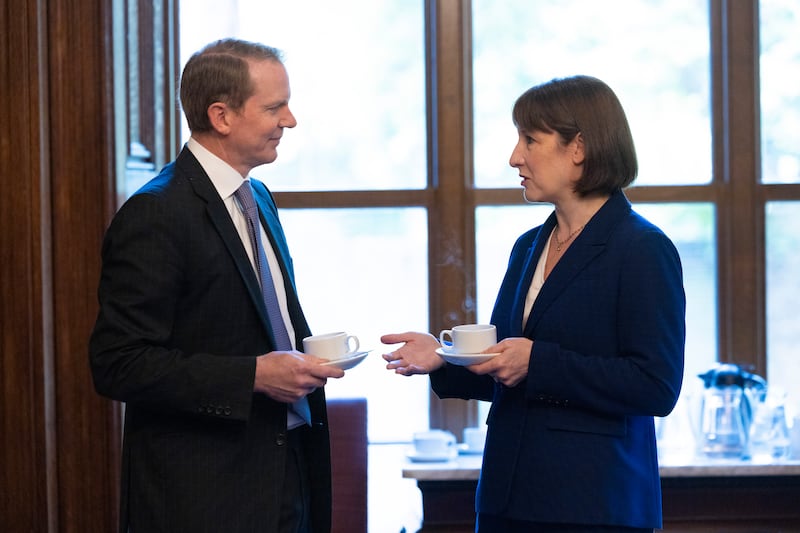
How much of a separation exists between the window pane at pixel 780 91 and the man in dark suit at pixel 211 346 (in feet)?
6.98

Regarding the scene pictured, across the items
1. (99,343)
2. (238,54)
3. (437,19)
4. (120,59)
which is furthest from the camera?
(437,19)

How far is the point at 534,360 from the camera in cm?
180

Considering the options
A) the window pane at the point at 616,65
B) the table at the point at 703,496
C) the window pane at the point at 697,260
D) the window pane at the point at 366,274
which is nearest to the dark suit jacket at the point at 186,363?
the table at the point at 703,496

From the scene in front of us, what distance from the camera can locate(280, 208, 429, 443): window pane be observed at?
348cm

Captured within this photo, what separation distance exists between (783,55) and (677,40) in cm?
37

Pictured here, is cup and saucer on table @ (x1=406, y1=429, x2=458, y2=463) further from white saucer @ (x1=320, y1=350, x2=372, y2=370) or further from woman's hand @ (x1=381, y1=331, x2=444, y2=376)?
white saucer @ (x1=320, y1=350, x2=372, y2=370)

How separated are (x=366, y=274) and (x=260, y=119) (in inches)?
62.5

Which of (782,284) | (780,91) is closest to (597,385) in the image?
(782,284)

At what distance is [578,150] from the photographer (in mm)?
1905

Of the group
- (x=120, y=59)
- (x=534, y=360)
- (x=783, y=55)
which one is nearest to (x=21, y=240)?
(x=120, y=59)

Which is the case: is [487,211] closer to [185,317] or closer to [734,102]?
[734,102]

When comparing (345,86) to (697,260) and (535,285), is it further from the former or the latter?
(535,285)

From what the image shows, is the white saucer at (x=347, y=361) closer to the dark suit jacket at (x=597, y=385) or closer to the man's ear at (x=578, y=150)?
the dark suit jacket at (x=597, y=385)

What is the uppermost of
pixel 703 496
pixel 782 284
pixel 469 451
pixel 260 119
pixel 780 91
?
pixel 780 91
